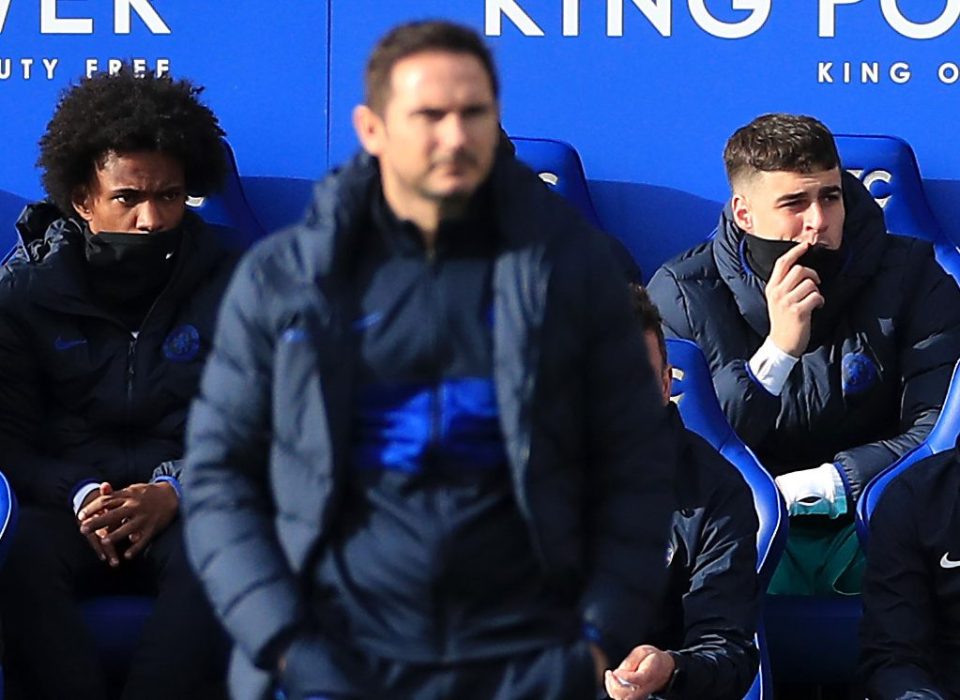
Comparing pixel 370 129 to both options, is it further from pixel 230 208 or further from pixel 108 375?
pixel 230 208

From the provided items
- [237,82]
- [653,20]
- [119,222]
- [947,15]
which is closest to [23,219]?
[119,222]

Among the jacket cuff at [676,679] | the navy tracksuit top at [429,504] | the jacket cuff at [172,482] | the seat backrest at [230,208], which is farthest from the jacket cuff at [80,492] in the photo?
the navy tracksuit top at [429,504]

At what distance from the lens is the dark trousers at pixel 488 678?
2250 millimetres

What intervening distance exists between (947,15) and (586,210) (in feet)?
3.40

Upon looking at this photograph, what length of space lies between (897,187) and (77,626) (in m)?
2.26

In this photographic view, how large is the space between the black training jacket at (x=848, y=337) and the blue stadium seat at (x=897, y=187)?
317 mm

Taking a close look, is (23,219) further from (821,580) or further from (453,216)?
(453,216)

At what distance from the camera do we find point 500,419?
226cm

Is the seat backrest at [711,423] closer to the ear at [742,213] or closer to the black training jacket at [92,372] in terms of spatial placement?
the ear at [742,213]

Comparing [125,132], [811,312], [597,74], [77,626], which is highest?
[597,74]

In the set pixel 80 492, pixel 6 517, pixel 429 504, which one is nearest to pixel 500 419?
pixel 429 504

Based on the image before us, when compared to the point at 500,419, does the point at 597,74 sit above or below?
above

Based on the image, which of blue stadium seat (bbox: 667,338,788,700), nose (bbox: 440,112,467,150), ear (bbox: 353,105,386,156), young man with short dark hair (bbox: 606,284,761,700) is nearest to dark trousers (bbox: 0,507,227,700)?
young man with short dark hair (bbox: 606,284,761,700)

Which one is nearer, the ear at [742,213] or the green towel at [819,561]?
the green towel at [819,561]
